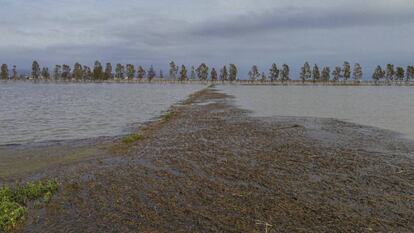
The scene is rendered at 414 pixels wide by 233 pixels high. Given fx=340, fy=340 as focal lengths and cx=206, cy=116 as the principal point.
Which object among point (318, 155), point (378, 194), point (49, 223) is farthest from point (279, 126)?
point (49, 223)

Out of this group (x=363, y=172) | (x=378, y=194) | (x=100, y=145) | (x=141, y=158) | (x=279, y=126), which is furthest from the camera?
(x=279, y=126)

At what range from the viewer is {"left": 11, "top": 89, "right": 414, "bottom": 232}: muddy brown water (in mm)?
8617

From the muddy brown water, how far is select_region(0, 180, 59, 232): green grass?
12.5 inches

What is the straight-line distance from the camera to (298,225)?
8.45 m

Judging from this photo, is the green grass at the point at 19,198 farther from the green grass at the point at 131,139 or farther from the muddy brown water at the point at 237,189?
the green grass at the point at 131,139

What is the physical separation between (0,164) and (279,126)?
19.5 metres

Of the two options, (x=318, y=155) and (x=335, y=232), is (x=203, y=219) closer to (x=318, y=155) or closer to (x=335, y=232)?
(x=335, y=232)

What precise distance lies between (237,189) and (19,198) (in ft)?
22.0

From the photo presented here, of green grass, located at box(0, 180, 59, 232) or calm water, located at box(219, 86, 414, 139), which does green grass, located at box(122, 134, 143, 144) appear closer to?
green grass, located at box(0, 180, 59, 232)

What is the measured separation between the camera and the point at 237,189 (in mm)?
11203

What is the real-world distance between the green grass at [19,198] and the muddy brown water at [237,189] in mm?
318

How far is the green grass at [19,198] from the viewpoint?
8352 mm

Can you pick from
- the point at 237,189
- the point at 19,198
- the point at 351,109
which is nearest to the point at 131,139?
Result: the point at 19,198

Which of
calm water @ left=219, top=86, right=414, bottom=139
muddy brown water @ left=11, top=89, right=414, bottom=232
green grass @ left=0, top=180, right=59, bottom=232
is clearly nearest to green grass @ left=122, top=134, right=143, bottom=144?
muddy brown water @ left=11, top=89, right=414, bottom=232
